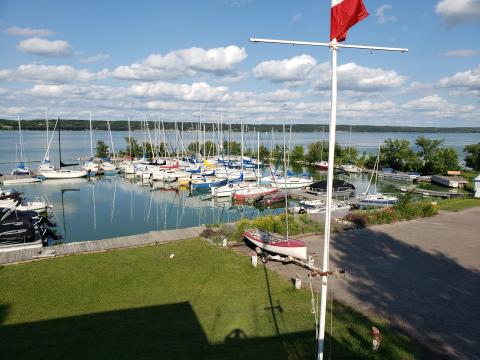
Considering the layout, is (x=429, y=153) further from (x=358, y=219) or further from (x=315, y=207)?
(x=358, y=219)

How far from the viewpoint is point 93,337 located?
1132 centimetres

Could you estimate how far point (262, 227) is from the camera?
2250 centimetres

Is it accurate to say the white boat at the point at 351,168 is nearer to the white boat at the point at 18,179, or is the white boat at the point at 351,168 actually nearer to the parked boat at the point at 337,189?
the parked boat at the point at 337,189

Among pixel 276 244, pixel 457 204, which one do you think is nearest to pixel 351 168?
pixel 457 204

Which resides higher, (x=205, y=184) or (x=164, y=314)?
(x=164, y=314)

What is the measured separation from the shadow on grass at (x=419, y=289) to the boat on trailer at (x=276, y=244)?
184 centimetres

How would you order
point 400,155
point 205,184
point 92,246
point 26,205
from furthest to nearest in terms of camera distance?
point 400,155 < point 205,184 < point 26,205 < point 92,246

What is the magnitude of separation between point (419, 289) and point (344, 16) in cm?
1201

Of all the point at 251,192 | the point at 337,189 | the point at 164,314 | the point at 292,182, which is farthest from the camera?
the point at 292,182

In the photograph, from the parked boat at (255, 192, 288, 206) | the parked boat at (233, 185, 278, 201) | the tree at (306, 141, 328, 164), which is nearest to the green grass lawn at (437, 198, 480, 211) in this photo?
the parked boat at (255, 192, 288, 206)

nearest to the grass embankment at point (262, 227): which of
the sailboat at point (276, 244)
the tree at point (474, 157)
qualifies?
the sailboat at point (276, 244)

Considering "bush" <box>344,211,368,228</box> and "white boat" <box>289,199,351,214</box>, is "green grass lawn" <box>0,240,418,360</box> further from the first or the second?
"white boat" <box>289,199,351,214</box>

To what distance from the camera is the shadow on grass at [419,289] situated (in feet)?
37.2

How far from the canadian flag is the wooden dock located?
54.8 ft
